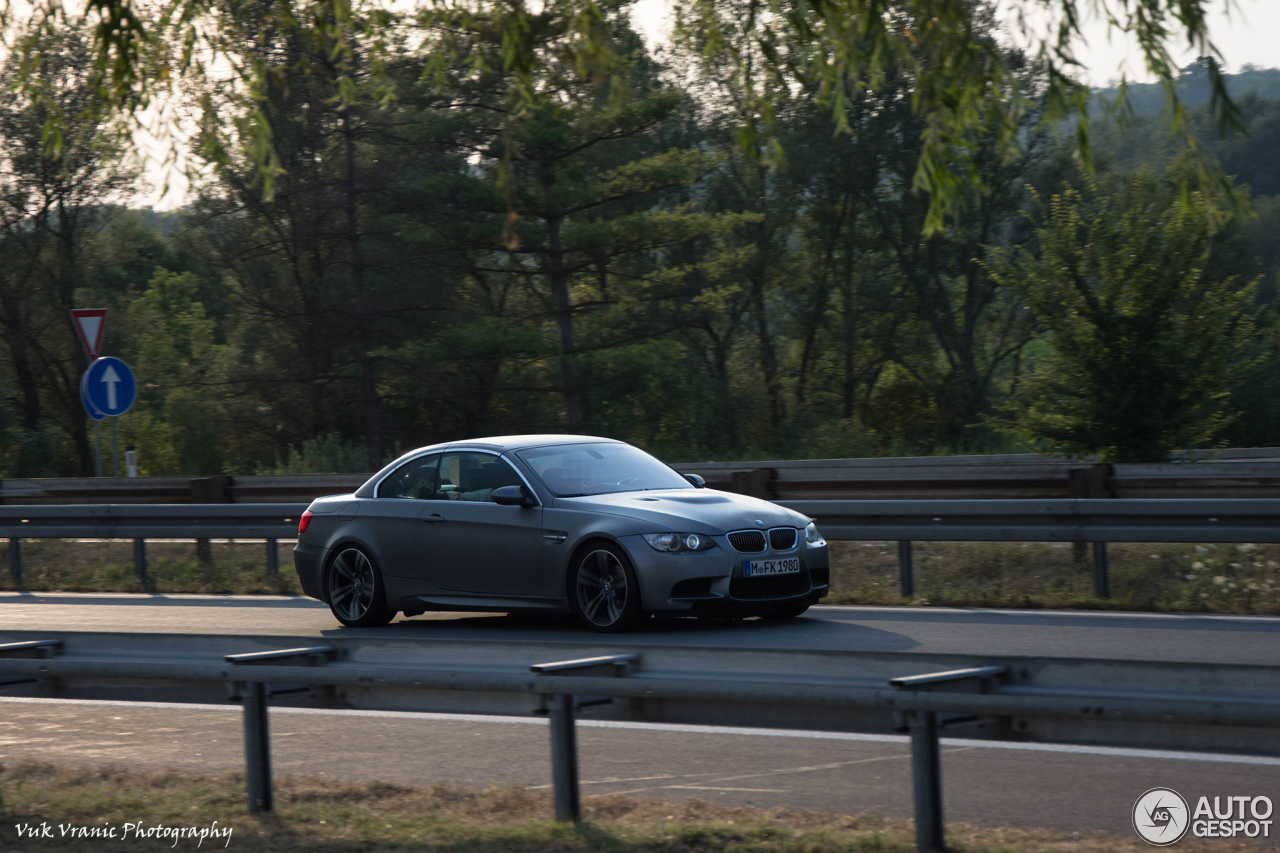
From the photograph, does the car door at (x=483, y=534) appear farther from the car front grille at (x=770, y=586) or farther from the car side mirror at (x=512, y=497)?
the car front grille at (x=770, y=586)

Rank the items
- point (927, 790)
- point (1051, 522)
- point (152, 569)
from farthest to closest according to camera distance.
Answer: point (152, 569), point (1051, 522), point (927, 790)

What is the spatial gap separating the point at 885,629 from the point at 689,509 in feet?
5.37

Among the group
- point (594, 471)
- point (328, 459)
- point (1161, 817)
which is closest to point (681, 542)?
point (594, 471)

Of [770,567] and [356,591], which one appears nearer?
[770,567]

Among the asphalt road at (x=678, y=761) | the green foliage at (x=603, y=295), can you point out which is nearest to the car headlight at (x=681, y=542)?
the asphalt road at (x=678, y=761)

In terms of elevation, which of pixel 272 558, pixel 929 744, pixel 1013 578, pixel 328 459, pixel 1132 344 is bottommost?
pixel 1013 578

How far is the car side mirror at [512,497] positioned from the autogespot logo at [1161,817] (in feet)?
18.3

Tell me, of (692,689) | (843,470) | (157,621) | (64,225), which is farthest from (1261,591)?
(64,225)

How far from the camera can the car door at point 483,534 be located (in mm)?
10484

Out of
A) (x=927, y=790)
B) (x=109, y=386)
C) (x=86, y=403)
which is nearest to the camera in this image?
(x=927, y=790)

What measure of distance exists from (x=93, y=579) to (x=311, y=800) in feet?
40.0

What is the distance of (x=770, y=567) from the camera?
32.8ft

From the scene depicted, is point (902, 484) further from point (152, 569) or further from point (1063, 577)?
point (152, 569)

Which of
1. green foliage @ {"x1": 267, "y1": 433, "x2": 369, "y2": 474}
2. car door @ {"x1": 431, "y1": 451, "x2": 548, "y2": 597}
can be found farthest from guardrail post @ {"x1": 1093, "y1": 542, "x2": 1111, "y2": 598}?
green foliage @ {"x1": 267, "y1": 433, "x2": 369, "y2": 474}
